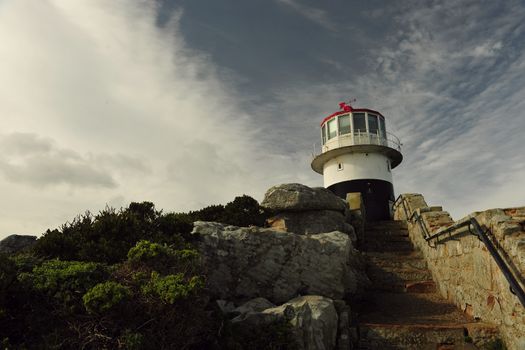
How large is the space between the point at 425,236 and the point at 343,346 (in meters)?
4.73

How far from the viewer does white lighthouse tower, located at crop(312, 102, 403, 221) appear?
17.1 meters

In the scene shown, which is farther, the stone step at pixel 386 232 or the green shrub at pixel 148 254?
the stone step at pixel 386 232

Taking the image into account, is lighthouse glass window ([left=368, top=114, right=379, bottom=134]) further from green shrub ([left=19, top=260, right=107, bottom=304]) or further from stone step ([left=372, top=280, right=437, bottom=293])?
green shrub ([left=19, top=260, right=107, bottom=304])

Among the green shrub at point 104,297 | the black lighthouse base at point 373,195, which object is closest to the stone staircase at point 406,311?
the green shrub at point 104,297

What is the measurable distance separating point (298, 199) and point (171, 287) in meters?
7.06

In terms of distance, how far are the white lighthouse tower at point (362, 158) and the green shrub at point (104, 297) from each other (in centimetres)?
1419

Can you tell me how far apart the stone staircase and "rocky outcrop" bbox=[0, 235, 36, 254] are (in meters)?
6.06

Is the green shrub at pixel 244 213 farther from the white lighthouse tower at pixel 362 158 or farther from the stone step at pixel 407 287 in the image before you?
the white lighthouse tower at pixel 362 158

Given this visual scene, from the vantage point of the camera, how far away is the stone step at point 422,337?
18.9 feet

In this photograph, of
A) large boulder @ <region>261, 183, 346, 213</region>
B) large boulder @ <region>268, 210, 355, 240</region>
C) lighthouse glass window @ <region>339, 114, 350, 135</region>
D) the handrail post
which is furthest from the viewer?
lighthouse glass window @ <region>339, 114, 350, 135</region>

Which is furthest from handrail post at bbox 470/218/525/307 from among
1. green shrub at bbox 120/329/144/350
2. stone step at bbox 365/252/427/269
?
green shrub at bbox 120/329/144/350

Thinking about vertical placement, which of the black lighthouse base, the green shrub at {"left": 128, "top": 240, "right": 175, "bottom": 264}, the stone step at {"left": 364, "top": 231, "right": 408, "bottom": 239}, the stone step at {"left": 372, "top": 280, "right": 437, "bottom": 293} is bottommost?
the stone step at {"left": 372, "top": 280, "right": 437, "bottom": 293}

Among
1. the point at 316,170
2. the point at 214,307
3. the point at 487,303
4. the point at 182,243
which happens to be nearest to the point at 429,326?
the point at 487,303

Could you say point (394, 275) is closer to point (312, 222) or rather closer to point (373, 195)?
point (312, 222)
